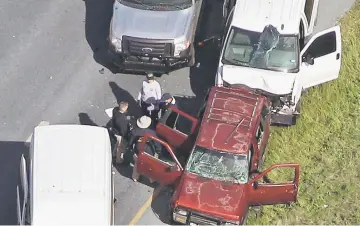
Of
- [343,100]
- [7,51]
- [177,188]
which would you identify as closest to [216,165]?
[177,188]

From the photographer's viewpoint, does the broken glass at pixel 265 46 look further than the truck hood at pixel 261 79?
Yes

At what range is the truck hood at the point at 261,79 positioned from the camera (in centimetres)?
1559

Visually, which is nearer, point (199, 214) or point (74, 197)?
point (74, 197)

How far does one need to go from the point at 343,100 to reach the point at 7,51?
302 inches

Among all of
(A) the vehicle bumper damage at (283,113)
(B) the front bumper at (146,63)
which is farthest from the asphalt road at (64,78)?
(A) the vehicle bumper damage at (283,113)

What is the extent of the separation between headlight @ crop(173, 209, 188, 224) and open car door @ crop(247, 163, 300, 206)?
4.13ft

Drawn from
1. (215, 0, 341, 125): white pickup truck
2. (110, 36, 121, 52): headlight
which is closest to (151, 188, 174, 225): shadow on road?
(215, 0, 341, 125): white pickup truck

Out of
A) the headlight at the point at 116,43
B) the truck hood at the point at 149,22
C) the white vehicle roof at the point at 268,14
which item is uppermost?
the white vehicle roof at the point at 268,14

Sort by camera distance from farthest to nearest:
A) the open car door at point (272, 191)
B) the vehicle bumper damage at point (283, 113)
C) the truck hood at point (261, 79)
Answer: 1. the vehicle bumper damage at point (283, 113)
2. the truck hood at point (261, 79)
3. the open car door at point (272, 191)

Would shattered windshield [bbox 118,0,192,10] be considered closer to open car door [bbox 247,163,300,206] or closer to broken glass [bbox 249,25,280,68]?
broken glass [bbox 249,25,280,68]

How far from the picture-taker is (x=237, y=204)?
13.6 metres

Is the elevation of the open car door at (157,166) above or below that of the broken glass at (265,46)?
below

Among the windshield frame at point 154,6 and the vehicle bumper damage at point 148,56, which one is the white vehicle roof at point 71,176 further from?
the windshield frame at point 154,6

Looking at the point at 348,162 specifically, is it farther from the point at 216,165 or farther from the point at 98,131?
the point at 98,131
